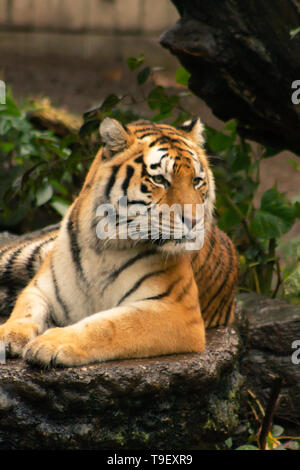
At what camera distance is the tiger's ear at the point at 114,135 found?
269 cm

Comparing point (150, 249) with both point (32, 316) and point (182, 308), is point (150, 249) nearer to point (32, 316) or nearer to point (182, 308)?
point (182, 308)

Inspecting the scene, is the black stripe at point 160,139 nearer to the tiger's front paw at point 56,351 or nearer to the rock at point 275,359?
the tiger's front paw at point 56,351

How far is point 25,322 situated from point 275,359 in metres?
1.96

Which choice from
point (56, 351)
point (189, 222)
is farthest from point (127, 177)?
point (56, 351)

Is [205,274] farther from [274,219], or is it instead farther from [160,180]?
[274,219]

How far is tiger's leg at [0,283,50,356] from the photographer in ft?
8.27

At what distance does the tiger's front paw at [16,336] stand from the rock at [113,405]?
0.05 metres

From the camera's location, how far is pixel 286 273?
5121 millimetres

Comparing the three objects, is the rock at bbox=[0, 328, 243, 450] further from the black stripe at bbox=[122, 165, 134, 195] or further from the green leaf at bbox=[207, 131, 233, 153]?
the green leaf at bbox=[207, 131, 233, 153]

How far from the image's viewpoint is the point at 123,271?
2707 mm

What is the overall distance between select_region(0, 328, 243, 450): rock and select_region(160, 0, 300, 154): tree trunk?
1.70 metres

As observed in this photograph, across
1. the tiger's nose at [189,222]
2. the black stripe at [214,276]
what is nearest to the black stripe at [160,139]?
the tiger's nose at [189,222]

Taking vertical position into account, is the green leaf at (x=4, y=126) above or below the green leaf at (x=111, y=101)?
below

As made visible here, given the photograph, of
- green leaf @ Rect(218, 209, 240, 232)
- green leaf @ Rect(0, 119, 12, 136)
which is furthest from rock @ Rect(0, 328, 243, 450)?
green leaf @ Rect(0, 119, 12, 136)
